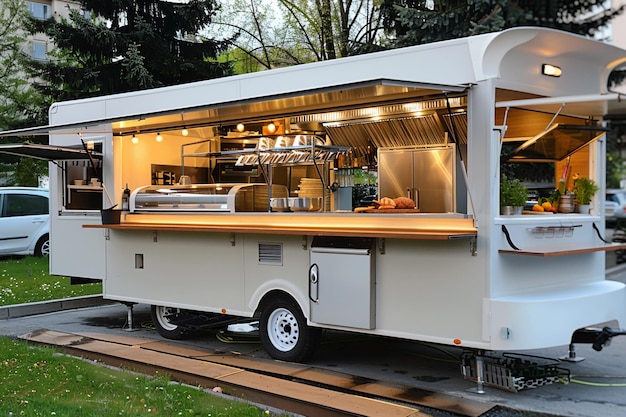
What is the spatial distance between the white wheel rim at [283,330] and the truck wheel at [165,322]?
1.74 m

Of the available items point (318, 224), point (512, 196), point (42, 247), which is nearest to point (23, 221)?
point (42, 247)

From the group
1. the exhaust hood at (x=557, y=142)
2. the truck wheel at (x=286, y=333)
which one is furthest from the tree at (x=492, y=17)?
the truck wheel at (x=286, y=333)

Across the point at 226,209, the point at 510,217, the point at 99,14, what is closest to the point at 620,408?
the point at 510,217

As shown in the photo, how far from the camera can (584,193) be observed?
7395mm

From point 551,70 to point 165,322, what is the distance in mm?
5551

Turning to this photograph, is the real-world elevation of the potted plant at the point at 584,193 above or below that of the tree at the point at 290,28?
below

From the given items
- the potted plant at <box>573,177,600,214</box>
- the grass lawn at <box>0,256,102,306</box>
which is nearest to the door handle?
the potted plant at <box>573,177,600,214</box>

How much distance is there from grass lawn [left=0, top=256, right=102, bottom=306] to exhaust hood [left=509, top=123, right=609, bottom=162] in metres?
7.76

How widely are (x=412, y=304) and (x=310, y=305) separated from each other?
115 cm

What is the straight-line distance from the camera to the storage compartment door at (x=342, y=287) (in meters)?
6.70

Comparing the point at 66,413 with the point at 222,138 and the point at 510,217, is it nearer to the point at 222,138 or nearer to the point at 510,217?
the point at 510,217

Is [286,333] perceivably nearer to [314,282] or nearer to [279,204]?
[314,282]

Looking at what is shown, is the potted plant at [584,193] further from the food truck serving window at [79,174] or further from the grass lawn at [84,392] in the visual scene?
the food truck serving window at [79,174]

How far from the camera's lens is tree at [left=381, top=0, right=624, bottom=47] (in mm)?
13086
